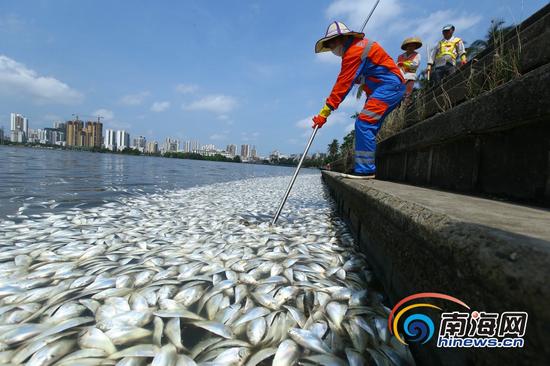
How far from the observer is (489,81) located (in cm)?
345

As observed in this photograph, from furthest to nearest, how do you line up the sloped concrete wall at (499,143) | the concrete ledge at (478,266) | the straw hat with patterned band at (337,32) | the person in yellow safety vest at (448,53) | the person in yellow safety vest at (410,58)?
1. the person in yellow safety vest at (410,58)
2. the person in yellow safety vest at (448,53)
3. the straw hat with patterned band at (337,32)
4. the sloped concrete wall at (499,143)
5. the concrete ledge at (478,266)

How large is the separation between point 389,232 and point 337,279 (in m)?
0.76

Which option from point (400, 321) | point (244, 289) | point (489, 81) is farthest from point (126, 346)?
point (489, 81)

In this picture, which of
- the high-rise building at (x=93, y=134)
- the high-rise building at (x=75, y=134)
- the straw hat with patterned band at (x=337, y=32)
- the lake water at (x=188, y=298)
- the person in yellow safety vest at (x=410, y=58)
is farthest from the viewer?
the high-rise building at (x=93, y=134)

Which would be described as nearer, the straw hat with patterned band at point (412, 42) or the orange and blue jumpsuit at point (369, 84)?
the orange and blue jumpsuit at point (369, 84)

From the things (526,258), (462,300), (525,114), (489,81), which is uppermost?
(489,81)

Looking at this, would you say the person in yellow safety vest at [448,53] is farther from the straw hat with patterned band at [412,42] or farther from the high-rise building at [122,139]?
the high-rise building at [122,139]

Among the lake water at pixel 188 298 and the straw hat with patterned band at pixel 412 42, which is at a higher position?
the straw hat with patterned band at pixel 412 42

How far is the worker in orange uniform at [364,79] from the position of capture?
4457 millimetres

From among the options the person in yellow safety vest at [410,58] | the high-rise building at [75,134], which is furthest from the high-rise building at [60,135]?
the person in yellow safety vest at [410,58]

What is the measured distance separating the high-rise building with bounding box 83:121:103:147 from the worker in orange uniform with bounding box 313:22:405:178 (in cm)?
13824

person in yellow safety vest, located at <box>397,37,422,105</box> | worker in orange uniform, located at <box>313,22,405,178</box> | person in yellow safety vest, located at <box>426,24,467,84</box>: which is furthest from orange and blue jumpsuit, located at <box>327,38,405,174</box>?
person in yellow safety vest, located at <box>397,37,422,105</box>

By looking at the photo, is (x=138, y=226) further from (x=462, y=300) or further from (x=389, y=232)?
(x=462, y=300)

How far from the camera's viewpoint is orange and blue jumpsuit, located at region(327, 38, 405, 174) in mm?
4453
